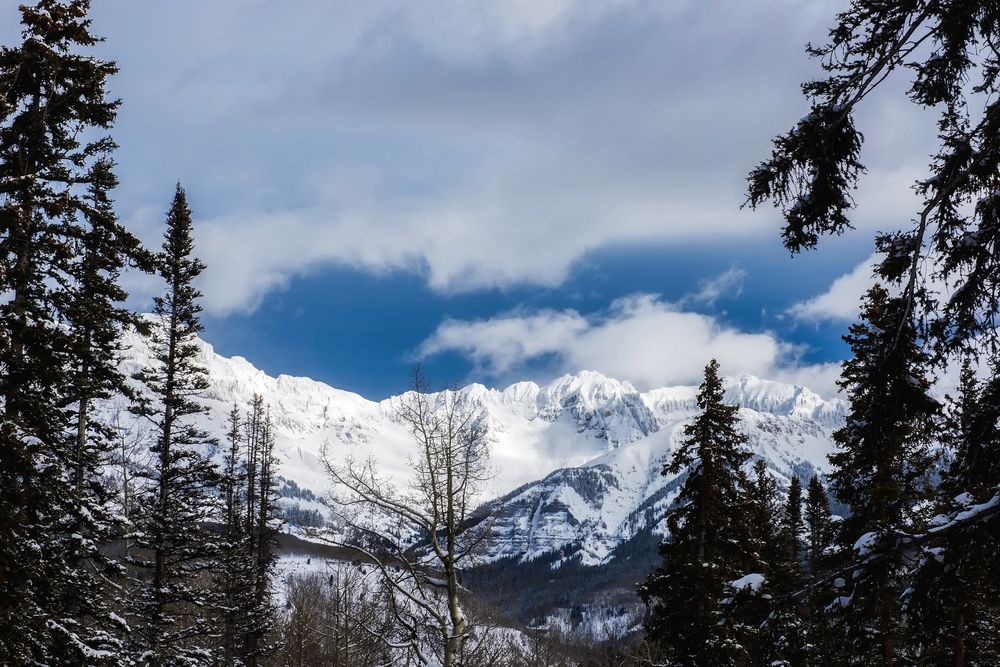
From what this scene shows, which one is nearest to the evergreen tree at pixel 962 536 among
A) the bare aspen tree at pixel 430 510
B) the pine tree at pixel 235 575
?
the bare aspen tree at pixel 430 510

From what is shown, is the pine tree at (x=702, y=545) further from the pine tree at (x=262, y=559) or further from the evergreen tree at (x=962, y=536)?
the pine tree at (x=262, y=559)

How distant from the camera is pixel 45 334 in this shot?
37.1 ft

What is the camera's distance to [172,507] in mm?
20172

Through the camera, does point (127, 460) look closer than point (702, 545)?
Yes

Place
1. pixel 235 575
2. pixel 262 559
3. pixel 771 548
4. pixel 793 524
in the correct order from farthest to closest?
pixel 793 524 < pixel 262 559 < pixel 771 548 < pixel 235 575

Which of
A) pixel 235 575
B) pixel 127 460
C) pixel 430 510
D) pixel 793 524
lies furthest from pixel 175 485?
pixel 793 524

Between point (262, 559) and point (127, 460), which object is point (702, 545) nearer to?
point (127, 460)

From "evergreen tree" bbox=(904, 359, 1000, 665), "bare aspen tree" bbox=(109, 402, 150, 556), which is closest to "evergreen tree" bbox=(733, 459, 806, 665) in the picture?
"evergreen tree" bbox=(904, 359, 1000, 665)

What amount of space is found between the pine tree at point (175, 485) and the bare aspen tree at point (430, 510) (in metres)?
8.28

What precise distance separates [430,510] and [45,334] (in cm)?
757

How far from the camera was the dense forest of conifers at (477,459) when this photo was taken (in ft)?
20.9

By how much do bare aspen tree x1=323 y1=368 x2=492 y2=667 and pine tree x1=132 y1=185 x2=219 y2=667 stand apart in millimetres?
8281

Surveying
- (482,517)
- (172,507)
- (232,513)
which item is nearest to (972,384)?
(482,517)

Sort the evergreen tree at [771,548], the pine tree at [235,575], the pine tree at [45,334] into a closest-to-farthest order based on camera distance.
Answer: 1. the pine tree at [45,334]
2. the evergreen tree at [771,548]
3. the pine tree at [235,575]
